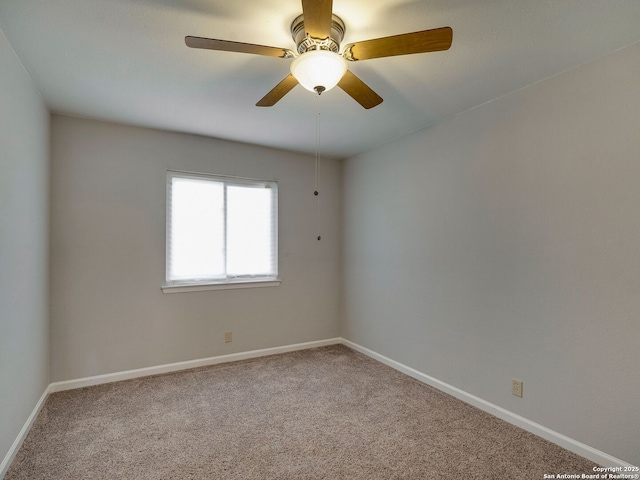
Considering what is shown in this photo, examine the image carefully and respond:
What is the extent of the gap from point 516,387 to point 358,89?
2.31 m

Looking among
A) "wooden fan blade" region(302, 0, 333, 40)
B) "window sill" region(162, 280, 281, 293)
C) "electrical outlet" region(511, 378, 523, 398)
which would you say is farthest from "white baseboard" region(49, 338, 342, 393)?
"wooden fan blade" region(302, 0, 333, 40)

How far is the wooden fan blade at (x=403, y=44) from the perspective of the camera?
144 centimetres

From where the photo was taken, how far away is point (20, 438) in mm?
2141

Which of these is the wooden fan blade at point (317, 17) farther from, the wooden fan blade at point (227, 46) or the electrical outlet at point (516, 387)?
the electrical outlet at point (516, 387)

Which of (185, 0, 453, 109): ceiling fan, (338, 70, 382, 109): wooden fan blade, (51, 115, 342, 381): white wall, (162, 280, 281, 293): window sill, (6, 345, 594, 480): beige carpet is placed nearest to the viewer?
(185, 0, 453, 109): ceiling fan

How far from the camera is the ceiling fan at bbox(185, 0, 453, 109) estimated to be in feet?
4.69

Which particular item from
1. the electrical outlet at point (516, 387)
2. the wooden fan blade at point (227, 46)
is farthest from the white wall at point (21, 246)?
the electrical outlet at point (516, 387)

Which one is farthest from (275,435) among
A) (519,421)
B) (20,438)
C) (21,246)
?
(21,246)

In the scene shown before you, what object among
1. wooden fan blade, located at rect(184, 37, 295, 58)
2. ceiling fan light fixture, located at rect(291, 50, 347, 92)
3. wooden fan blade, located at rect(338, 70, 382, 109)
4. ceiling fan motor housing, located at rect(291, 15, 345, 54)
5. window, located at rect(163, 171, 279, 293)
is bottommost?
window, located at rect(163, 171, 279, 293)

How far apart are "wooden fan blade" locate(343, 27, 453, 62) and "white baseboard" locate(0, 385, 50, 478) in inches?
113

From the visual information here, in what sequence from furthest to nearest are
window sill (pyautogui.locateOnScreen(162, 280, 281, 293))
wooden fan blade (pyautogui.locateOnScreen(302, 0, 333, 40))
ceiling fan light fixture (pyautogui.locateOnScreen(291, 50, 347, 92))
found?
window sill (pyautogui.locateOnScreen(162, 280, 281, 293)) → ceiling fan light fixture (pyautogui.locateOnScreen(291, 50, 347, 92)) → wooden fan blade (pyautogui.locateOnScreen(302, 0, 333, 40))

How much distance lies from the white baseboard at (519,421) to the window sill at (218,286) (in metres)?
1.58

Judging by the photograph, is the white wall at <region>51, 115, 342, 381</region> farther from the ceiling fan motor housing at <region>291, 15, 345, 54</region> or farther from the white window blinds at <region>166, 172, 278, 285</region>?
the ceiling fan motor housing at <region>291, 15, 345, 54</region>

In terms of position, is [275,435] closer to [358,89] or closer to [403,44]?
[358,89]
